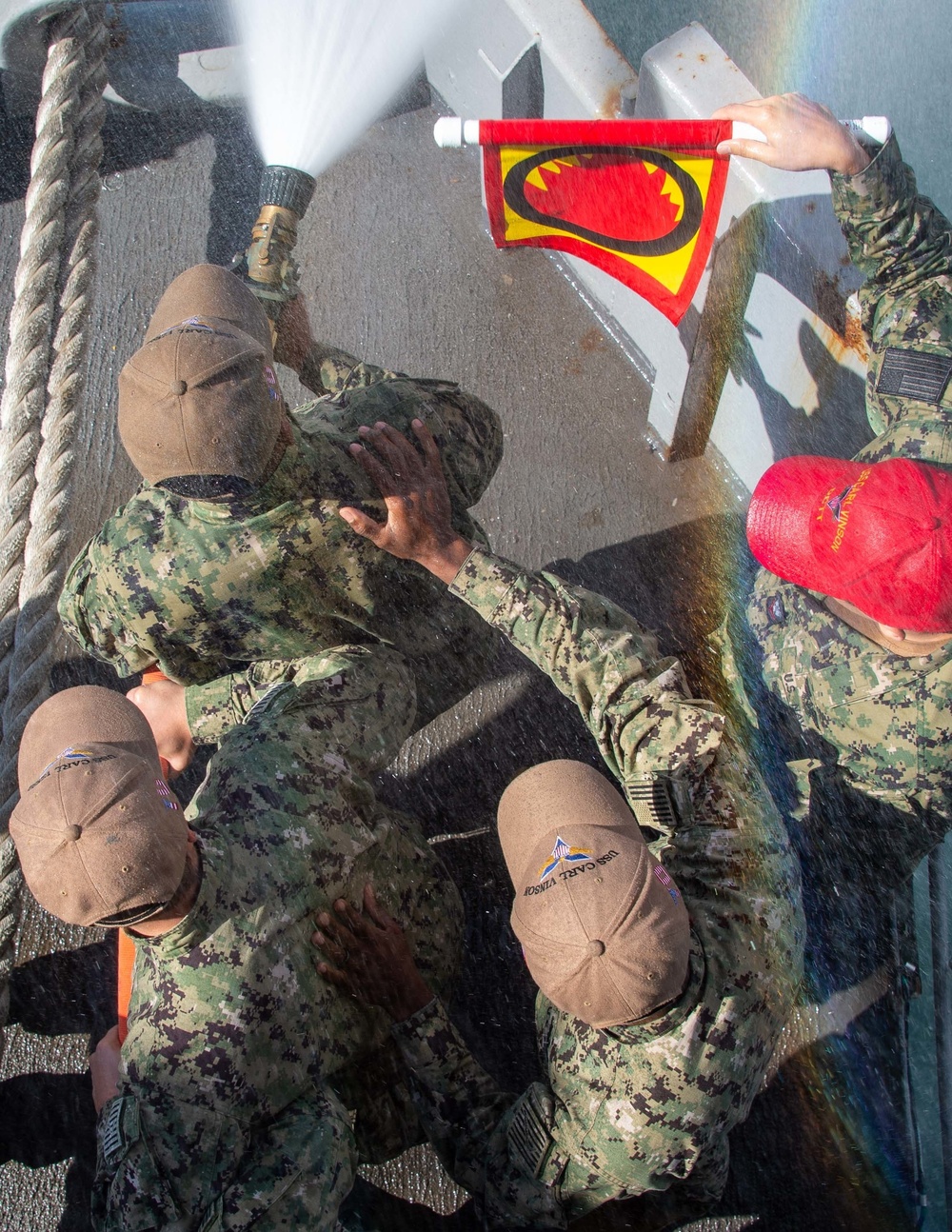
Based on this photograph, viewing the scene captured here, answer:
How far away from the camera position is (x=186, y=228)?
12.0 feet

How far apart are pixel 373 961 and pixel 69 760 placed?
2.47 ft

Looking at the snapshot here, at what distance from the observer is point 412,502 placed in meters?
2.16

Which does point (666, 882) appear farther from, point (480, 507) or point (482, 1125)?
point (480, 507)

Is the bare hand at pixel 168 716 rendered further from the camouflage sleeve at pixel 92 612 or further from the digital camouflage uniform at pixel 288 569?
the camouflage sleeve at pixel 92 612

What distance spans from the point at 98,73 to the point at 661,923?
254cm

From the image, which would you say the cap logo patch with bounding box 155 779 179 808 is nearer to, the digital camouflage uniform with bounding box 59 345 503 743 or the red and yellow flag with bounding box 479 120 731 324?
the digital camouflage uniform with bounding box 59 345 503 743

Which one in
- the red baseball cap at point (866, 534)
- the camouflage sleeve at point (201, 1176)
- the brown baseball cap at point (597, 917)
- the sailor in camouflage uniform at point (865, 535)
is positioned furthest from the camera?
the sailor in camouflage uniform at point (865, 535)

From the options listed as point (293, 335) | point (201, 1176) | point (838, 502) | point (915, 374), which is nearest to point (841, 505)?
point (838, 502)

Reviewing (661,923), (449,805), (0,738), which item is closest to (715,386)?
(449,805)

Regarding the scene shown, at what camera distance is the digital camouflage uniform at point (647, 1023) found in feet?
5.76

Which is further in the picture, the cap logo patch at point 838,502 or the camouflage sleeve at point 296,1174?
the cap logo patch at point 838,502

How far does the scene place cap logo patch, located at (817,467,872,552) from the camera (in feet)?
6.33

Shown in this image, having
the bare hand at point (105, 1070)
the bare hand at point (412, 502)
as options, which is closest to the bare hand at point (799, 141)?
the bare hand at point (412, 502)

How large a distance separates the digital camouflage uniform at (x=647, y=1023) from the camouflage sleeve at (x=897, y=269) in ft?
2.90
